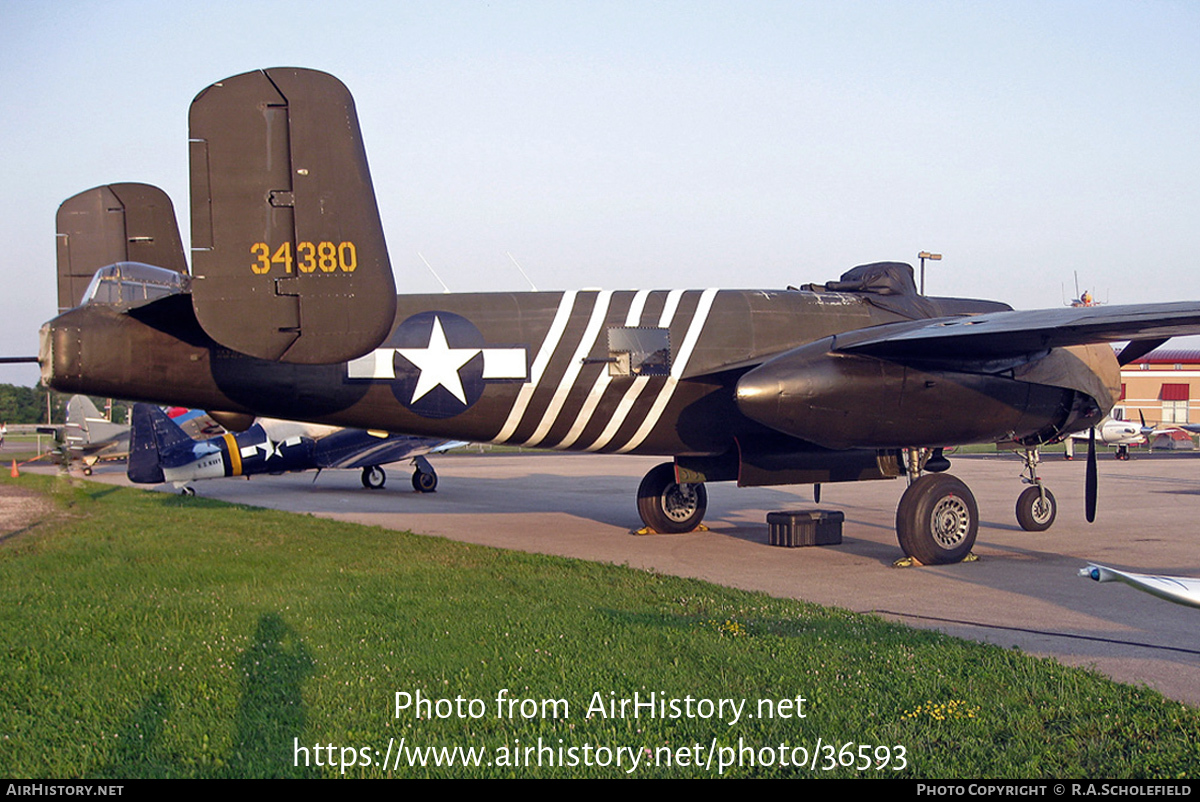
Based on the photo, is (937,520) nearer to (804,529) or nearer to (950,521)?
(950,521)

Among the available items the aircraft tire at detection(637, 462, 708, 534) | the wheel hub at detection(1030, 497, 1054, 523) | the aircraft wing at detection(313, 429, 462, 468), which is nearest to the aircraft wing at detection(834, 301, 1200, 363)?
the wheel hub at detection(1030, 497, 1054, 523)

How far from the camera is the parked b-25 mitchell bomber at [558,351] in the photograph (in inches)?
313

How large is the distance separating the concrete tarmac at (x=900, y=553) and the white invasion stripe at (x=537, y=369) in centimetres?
219

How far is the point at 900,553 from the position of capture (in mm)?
12695

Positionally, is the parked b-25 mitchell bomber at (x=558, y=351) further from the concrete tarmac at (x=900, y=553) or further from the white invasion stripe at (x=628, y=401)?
the concrete tarmac at (x=900, y=553)

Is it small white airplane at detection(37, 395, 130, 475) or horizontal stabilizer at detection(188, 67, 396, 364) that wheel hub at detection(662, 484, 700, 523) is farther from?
small white airplane at detection(37, 395, 130, 475)

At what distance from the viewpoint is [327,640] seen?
24.2 ft

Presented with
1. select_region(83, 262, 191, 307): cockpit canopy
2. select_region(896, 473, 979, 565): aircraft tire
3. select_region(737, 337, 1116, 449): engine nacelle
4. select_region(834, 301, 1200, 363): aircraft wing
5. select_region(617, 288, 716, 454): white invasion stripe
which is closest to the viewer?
select_region(83, 262, 191, 307): cockpit canopy

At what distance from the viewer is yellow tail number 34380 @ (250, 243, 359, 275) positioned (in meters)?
8.00

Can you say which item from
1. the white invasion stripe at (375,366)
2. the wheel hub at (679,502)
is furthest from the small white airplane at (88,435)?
the white invasion stripe at (375,366)

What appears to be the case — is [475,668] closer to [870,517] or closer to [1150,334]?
[1150,334]

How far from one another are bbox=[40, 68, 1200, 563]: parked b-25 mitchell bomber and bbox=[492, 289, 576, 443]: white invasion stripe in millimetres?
20
